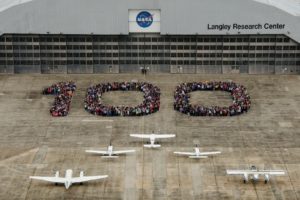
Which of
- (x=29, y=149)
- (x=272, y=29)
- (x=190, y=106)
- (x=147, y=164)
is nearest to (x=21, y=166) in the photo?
(x=29, y=149)

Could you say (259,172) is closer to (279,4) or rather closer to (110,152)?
(110,152)

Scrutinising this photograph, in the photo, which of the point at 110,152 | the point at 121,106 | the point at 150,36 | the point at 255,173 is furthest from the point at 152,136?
the point at 150,36

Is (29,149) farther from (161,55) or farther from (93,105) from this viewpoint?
(161,55)

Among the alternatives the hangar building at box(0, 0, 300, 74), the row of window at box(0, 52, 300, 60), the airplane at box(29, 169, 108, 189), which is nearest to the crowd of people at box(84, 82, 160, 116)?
the row of window at box(0, 52, 300, 60)

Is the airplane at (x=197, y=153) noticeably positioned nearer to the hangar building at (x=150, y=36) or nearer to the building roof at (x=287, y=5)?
the hangar building at (x=150, y=36)

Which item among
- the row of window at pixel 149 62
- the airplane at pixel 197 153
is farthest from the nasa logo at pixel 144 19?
the airplane at pixel 197 153

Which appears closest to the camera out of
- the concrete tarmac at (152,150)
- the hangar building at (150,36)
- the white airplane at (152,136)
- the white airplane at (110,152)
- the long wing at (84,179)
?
the concrete tarmac at (152,150)
